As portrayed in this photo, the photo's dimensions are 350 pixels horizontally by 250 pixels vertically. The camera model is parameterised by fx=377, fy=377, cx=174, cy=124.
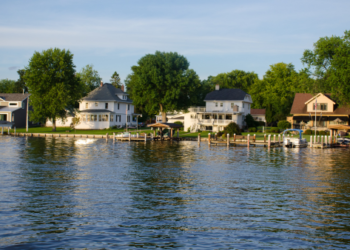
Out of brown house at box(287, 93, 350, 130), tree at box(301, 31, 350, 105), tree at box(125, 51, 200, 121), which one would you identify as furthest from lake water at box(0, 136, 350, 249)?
tree at box(125, 51, 200, 121)

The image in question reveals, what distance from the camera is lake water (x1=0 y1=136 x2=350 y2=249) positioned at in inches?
527

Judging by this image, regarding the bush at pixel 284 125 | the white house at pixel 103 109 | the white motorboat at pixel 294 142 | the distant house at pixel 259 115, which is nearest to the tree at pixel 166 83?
the white house at pixel 103 109

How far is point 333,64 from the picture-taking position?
7019 cm

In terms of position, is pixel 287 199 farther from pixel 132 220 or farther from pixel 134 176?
pixel 134 176

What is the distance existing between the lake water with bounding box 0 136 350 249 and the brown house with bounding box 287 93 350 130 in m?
51.5

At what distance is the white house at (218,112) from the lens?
8550cm

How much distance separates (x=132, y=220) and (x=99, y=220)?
1.36 meters

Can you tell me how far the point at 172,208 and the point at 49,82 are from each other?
72.7m

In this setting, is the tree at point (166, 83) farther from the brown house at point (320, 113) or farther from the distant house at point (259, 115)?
the distant house at point (259, 115)

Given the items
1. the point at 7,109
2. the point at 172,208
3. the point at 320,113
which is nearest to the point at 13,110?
the point at 7,109

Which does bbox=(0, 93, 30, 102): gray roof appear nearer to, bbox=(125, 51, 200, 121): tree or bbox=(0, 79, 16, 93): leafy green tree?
bbox=(125, 51, 200, 121): tree

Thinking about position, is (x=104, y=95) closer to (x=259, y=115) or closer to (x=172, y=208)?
(x=259, y=115)

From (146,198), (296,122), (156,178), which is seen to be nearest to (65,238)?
(146,198)

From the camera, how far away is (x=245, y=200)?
19.4 metres
